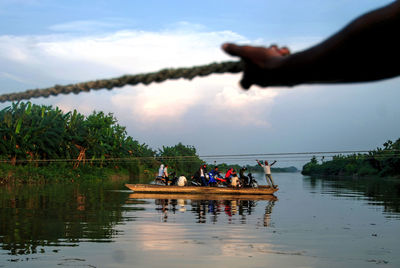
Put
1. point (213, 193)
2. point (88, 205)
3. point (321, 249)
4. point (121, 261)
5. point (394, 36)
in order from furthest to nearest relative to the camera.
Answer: point (213, 193), point (88, 205), point (321, 249), point (121, 261), point (394, 36)

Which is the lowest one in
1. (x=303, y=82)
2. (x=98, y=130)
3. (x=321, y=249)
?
(x=321, y=249)

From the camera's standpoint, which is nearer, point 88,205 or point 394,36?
point 394,36

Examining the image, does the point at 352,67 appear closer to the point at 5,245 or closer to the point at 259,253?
the point at 259,253

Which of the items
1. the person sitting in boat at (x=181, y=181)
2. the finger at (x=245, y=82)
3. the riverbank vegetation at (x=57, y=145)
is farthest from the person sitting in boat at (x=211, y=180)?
the finger at (x=245, y=82)

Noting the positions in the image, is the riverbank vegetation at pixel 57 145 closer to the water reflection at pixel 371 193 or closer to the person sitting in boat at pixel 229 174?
the person sitting in boat at pixel 229 174

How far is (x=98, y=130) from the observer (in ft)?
137

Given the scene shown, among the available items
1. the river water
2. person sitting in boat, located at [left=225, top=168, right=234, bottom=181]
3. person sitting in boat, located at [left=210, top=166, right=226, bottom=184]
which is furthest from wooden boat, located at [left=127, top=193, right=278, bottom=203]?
the river water

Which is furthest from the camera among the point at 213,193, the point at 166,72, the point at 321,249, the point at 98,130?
the point at 98,130

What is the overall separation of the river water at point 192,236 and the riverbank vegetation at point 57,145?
36.8ft

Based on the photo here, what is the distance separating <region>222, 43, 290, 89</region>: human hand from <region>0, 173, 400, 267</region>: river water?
6.90m

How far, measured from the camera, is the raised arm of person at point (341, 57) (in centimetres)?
117

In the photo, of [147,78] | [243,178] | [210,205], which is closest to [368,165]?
[243,178]

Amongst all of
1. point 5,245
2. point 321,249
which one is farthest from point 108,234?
point 321,249

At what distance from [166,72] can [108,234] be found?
964 centimetres
